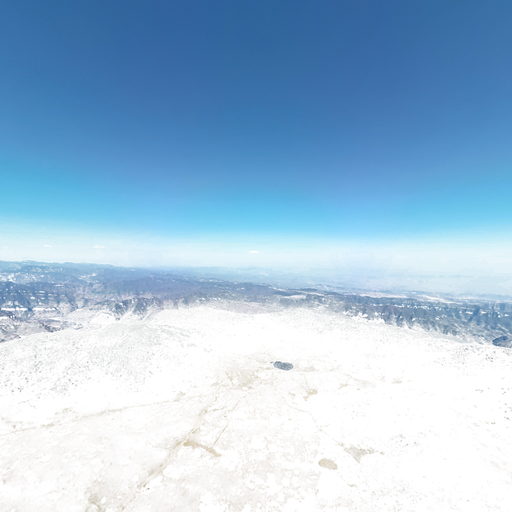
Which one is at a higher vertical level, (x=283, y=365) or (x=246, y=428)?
(x=246, y=428)

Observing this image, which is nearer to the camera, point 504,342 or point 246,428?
point 246,428

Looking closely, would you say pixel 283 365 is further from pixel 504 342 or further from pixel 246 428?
pixel 504 342

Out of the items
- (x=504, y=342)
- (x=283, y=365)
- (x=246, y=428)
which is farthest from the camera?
(x=504, y=342)

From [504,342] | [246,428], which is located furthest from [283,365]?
[504,342]

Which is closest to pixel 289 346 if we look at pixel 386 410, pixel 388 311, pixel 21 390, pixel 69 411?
pixel 386 410

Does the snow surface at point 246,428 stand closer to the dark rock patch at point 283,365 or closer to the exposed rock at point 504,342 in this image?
the dark rock patch at point 283,365

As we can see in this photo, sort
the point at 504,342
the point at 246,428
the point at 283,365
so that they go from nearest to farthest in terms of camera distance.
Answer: the point at 246,428, the point at 283,365, the point at 504,342

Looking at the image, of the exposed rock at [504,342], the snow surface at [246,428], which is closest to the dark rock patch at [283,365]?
the snow surface at [246,428]

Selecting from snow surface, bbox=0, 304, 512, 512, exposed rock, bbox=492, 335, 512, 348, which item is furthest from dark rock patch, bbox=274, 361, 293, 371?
exposed rock, bbox=492, 335, 512, 348
